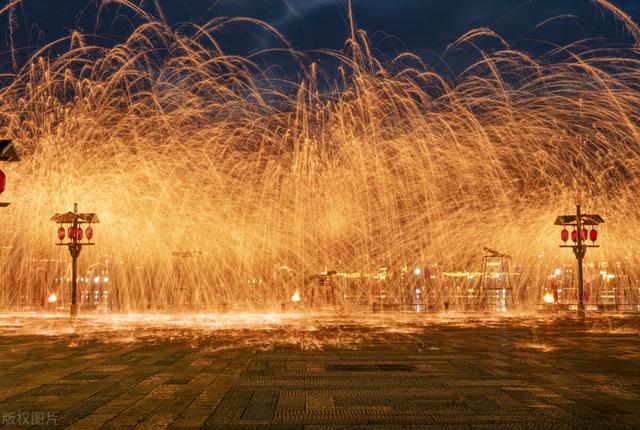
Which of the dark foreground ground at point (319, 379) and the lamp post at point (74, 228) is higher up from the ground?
the lamp post at point (74, 228)

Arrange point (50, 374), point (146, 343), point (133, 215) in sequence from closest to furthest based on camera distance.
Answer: point (50, 374) < point (146, 343) < point (133, 215)

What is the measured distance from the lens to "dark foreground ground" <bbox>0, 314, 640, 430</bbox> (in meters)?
8.80

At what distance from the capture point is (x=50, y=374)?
12.5 m

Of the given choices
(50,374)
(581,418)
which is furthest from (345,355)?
(581,418)

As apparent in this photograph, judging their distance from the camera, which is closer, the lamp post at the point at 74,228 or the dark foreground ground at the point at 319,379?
the dark foreground ground at the point at 319,379

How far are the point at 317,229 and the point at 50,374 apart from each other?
85.6 feet

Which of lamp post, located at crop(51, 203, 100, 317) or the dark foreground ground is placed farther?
lamp post, located at crop(51, 203, 100, 317)

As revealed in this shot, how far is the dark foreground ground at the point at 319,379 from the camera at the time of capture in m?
8.80

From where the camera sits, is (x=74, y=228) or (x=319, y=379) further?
(x=74, y=228)

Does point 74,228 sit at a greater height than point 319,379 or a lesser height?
greater

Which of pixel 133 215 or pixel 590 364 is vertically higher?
pixel 133 215

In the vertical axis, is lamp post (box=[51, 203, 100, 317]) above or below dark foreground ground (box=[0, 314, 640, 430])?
above

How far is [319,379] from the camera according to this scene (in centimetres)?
1205

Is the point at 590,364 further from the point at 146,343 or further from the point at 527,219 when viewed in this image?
the point at 527,219
